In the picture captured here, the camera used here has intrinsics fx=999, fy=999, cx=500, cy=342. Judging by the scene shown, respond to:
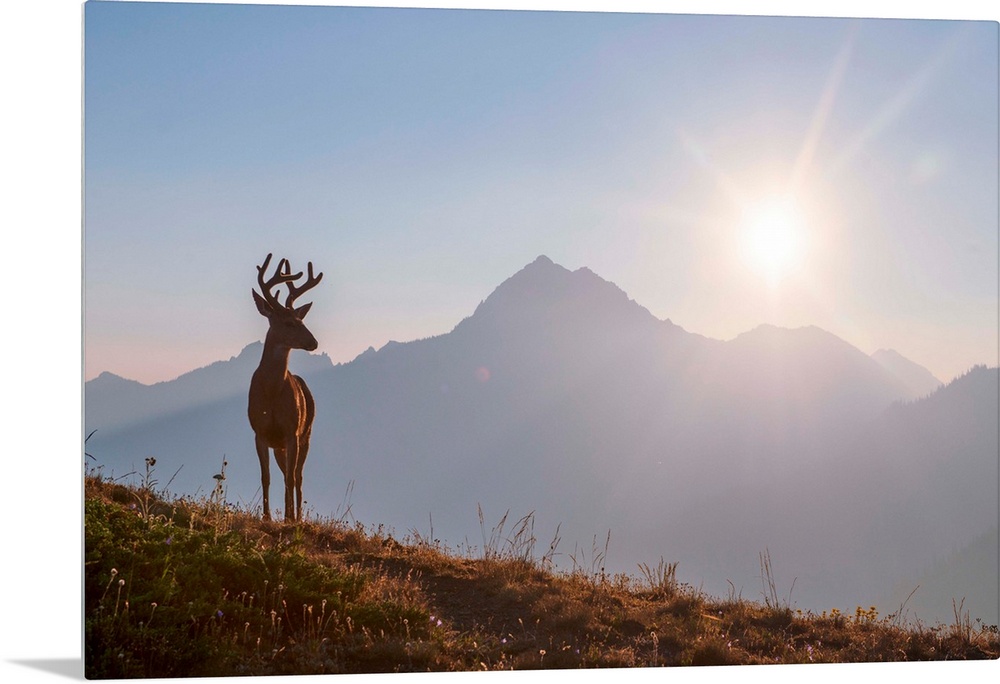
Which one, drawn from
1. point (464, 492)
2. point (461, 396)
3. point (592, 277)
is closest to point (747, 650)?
point (464, 492)

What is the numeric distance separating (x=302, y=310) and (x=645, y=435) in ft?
376

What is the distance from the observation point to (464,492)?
105m

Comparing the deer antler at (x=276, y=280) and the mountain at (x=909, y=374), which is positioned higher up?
the mountain at (x=909, y=374)

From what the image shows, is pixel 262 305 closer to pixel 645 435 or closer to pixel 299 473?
pixel 299 473

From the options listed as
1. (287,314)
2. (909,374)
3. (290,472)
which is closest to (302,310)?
→ (287,314)

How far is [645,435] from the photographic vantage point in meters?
123

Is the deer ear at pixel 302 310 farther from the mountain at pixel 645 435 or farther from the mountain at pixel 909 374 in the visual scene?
the mountain at pixel 909 374

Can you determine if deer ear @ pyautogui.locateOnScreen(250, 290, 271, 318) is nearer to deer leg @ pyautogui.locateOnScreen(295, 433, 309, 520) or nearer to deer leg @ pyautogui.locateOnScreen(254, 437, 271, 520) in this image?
deer leg @ pyautogui.locateOnScreen(254, 437, 271, 520)

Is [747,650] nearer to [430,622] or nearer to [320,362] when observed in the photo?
[430,622]

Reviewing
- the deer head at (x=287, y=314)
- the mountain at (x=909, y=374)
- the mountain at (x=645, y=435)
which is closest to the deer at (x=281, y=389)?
the deer head at (x=287, y=314)

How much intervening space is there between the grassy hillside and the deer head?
6.33 feet

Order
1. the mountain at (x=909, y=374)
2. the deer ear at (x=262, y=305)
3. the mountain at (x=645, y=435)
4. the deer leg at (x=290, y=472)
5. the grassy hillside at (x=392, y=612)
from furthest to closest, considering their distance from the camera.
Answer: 1. the mountain at (x=909, y=374)
2. the mountain at (x=645, y=435)
3. the deer leg at (x=290, y=472)
4. the deer ear at (x=262, y=305)
5. the grassy hillside at (x=392, y=612)

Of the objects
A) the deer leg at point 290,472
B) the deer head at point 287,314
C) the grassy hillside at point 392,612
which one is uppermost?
the deer head at point 287,314

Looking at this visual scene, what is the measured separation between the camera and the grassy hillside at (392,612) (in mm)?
7617
